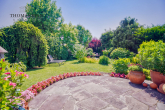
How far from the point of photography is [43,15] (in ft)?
44.9

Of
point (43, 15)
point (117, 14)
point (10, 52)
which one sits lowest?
point (10, 52)

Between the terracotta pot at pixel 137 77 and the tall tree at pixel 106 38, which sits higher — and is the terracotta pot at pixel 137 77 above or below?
below

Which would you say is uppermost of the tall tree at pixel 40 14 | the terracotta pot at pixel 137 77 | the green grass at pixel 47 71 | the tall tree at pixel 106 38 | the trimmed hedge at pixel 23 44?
the tall tree at pixel 40 14

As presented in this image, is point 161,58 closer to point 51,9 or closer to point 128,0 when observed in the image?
point 128,0

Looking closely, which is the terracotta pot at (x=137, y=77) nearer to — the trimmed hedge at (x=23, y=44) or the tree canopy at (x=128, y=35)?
the trimmed hedge at (x=23, y=44)

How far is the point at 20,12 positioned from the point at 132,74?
513 inches

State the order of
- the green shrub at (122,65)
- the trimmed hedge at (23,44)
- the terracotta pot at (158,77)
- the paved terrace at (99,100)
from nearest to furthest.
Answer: the paved terrace at (99,100) → the terracotta pot at (158,77) → the green shrub at (122,65) → the trimmed hedge at (23,44)

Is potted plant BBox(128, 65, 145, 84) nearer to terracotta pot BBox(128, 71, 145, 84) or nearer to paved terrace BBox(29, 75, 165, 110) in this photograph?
terracotta pot BBox(128, 71, 145, 84)

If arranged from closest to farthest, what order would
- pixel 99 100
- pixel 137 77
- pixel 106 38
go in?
1. pixel 99 100
2. pixel 137 77
3. pixel 106 38

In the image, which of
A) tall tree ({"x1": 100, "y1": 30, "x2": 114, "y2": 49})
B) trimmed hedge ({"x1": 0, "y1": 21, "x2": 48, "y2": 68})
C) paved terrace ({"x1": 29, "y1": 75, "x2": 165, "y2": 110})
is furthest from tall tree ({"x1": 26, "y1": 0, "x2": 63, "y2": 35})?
paved terrace ({"x1": 29, "y1": 75, "x2": 165, "y2": 110})

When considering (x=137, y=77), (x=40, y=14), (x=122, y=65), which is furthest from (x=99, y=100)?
(x=40, y=14)

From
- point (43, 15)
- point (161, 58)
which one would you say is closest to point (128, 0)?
point (161, 58)

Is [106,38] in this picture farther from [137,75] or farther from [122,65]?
[137,75]

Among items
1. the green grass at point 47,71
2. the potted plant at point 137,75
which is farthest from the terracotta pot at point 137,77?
the green grass at point 47,71
